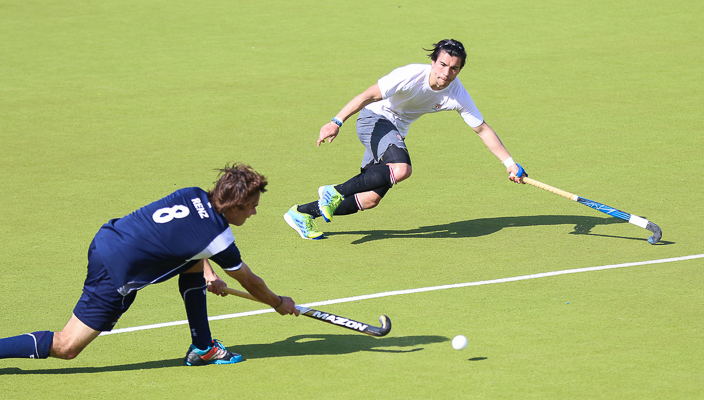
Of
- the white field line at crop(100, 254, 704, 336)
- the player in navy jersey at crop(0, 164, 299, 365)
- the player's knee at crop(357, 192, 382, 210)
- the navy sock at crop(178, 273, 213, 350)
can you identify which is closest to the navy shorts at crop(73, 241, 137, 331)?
Result: the player in navy jersey at crop(0, 164, 299, 365)

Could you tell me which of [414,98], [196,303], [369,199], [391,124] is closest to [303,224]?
[369,199]

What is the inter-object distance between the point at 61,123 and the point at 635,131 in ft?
26.2

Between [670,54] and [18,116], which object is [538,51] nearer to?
[670,54]

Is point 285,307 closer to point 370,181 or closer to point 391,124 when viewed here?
point 370,181

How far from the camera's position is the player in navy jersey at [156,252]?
16.0 ft

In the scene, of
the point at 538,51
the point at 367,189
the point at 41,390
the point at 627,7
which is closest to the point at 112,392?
the point at 41,390

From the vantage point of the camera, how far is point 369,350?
5566 millimetres

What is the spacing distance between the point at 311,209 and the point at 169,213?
291cm

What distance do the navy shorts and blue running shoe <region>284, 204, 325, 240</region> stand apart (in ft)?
9.58

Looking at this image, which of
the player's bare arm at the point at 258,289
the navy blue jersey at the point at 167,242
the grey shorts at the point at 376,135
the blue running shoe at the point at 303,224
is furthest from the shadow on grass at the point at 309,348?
the grey shorts at the point at 376,135

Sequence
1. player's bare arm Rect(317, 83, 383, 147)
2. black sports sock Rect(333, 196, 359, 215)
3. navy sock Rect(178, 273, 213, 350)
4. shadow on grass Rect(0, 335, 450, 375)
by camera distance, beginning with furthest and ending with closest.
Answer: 1. black sports sock Rect(333, 196, 359, 215)
2. player's bare arm Rect(317, 83, 383, 147)
3. shadow on grass Rect(0, 335, 450, 375)
4. navy sock Rect(178, 273, 213, 350)

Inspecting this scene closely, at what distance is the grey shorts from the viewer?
7.55 meters

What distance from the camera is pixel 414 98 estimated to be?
756 cm

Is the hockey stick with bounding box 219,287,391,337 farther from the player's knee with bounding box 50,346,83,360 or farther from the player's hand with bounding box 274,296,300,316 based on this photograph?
the player's knee with bounding box 50,346,83,360
